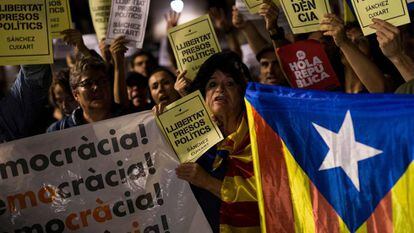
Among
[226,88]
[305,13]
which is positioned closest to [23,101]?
[226,88]

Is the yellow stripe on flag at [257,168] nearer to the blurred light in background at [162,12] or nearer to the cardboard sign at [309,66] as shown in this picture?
the cardboard sign at [309,66]

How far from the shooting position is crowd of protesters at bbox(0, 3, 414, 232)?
4.70m

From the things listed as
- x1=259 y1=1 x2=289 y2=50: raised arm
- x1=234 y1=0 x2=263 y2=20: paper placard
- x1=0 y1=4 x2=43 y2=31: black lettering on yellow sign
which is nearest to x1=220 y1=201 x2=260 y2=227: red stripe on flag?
x1=259 y1=1 x2=289 y2=50: raised arm

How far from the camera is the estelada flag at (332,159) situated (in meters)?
4.00

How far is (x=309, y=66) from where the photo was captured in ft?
18.0

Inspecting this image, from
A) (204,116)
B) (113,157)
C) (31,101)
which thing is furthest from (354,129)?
(31,101)

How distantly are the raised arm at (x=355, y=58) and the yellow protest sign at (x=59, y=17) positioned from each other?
1777 millimetres

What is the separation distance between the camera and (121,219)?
487cm

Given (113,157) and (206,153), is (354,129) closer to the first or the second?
(206,153)

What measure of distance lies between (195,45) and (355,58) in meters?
1.15

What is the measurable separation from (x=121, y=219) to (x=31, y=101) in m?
0.86

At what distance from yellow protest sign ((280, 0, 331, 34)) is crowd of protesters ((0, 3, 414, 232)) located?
159 mm

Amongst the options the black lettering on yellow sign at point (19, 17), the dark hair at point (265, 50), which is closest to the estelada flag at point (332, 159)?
the black lettering on yellow sign at point (19, 17)

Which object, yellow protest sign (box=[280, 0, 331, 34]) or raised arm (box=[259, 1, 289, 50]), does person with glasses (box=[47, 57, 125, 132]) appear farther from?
yellow protest sign (box=[280, 0, 331, 34])
